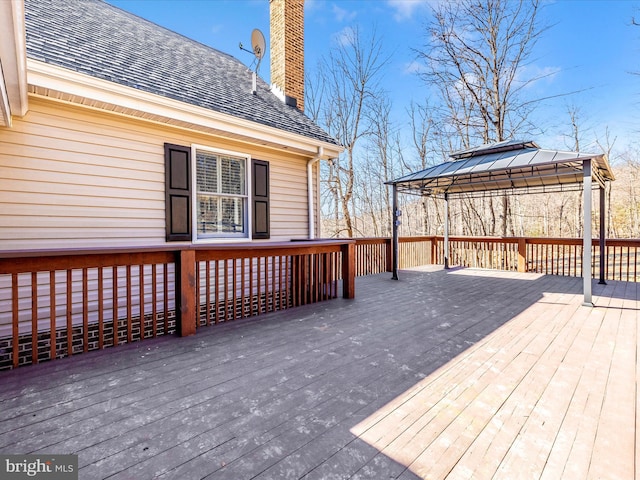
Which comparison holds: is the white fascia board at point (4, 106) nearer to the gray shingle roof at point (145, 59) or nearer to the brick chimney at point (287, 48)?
the gray shingle roof at point (145, 59)

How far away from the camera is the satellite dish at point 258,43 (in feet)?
20.4

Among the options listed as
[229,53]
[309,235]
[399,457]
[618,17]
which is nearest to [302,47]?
[229,53]

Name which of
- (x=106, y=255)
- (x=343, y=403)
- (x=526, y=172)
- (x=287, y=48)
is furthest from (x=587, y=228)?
(x=287, y=48)

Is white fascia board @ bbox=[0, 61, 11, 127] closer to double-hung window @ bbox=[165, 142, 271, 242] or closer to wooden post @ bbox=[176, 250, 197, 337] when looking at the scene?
double-hung window @ bbox=[165, 142, 271, 242]

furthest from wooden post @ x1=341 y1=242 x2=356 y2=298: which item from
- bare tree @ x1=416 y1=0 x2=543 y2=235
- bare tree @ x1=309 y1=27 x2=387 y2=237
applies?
bare tree @ x1=309 y1=27 x2=387 y2=237

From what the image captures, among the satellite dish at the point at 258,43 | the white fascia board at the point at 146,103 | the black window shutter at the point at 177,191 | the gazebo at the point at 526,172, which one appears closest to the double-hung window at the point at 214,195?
the black window shutter at the point at 177,191

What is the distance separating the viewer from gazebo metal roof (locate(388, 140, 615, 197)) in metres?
4.97

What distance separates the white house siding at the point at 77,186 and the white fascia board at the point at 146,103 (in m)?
0.36

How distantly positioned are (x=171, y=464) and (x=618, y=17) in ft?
45.2

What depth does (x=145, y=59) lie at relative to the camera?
15.8 feet

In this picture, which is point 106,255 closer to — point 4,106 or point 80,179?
point 80,179

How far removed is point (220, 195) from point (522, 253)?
25.0 feet

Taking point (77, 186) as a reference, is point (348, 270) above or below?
below

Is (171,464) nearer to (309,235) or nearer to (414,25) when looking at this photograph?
(309,235)
